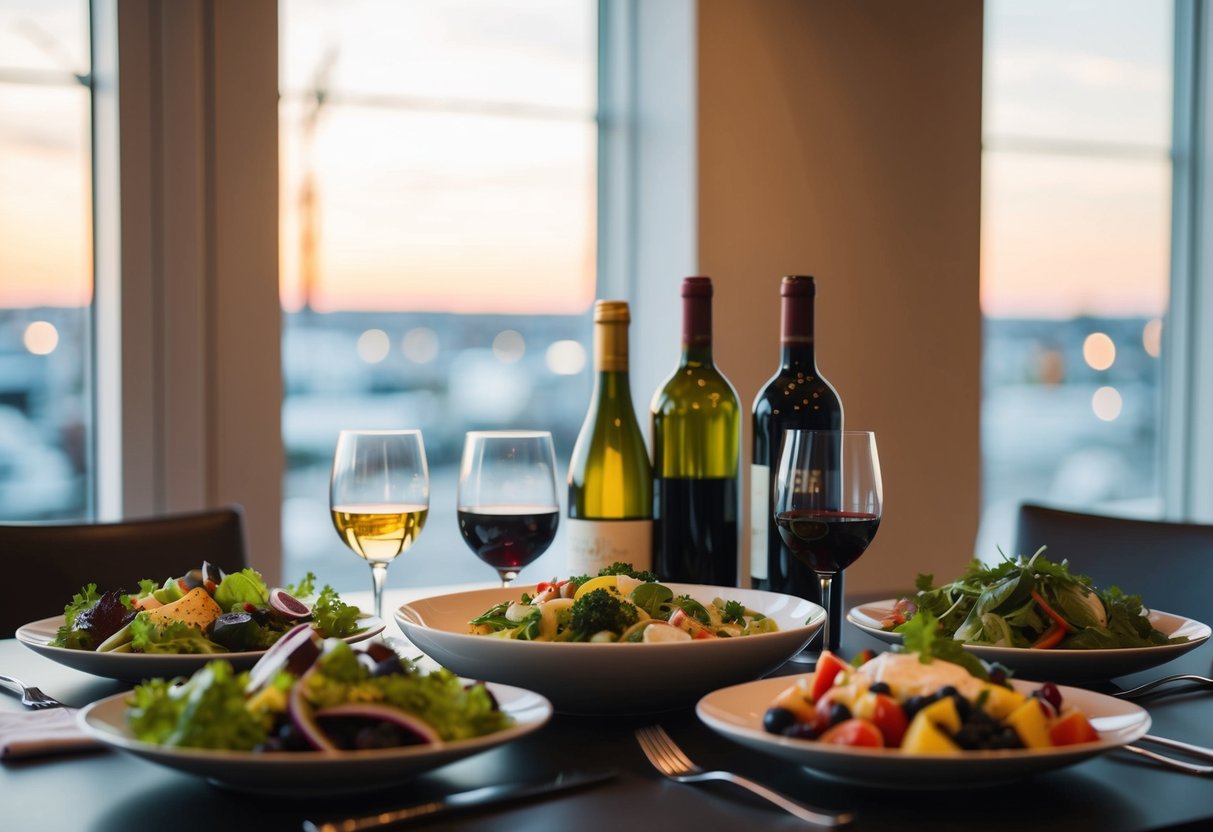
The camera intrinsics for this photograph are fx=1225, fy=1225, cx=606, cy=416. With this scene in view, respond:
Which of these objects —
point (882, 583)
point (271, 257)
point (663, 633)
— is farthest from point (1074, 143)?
point (663, 633)

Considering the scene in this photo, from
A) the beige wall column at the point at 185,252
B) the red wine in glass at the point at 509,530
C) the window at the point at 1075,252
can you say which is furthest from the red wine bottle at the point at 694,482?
the window at the point at 1075,252

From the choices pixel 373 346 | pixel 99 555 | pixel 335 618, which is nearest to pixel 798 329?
pixel 335 618

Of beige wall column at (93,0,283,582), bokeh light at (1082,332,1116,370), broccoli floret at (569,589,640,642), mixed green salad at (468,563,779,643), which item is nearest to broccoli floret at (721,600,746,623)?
mixed green salad at (468,563,779,643)

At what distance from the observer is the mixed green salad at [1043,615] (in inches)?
43.1

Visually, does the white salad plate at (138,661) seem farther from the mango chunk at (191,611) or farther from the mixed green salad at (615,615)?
the mixed green salad at (615,615)

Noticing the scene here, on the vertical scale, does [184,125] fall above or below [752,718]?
above

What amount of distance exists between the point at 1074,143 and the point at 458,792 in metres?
3.73

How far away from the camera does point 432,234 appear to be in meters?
3.01

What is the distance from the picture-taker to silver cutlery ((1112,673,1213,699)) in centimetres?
107

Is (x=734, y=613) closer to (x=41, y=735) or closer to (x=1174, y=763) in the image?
(x=1174, y=763)

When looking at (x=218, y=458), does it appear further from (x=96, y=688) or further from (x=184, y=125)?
(x=96, y=688)

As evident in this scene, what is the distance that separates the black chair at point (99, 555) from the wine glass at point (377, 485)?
0.50 metres

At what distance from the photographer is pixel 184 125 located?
8.25ft

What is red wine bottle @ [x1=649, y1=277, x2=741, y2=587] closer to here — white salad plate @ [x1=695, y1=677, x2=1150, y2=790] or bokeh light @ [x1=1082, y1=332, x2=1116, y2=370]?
white salad plate @ [x1=695, y1=677, x2=1150, y2=790]
